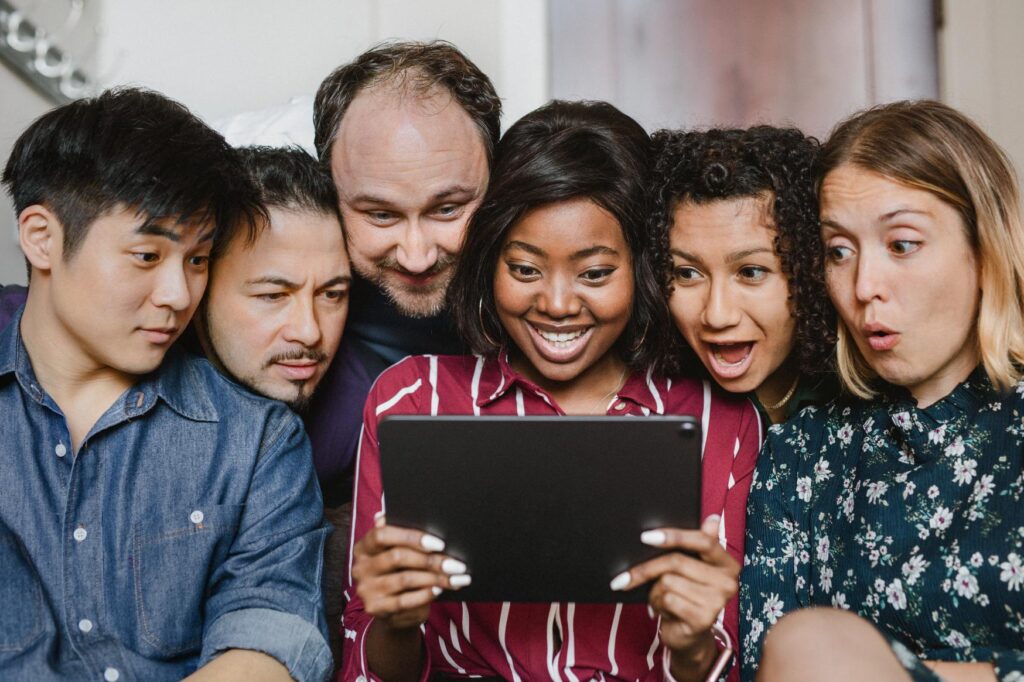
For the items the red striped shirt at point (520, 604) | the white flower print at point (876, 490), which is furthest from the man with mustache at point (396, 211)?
the white flower print at point (876, 490)

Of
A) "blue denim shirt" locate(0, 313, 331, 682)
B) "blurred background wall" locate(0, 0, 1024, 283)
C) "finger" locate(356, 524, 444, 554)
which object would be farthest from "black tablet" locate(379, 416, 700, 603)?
"blurred background wall" locate(0, 0, 1024, 283)

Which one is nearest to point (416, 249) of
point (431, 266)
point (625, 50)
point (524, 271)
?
point (431, 266)

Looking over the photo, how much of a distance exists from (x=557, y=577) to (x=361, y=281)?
0.98 metres

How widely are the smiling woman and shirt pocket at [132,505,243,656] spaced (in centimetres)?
25

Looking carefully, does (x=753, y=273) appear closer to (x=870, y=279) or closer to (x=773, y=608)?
(x=870, y=279)

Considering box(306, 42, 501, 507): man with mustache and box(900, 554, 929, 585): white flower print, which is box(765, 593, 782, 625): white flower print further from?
box(306, 42, 501, 507): man with mustache

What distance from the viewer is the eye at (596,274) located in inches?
67.5

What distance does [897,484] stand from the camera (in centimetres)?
154

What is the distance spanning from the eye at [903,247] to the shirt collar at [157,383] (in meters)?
1.14

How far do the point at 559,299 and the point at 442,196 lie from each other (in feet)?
1.65

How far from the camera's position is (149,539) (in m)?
1.57

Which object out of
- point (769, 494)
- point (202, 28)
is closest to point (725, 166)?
point (769, 494)

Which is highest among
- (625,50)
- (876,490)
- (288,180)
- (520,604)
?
(625,50)

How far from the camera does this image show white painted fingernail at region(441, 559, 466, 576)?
52.2 inches
